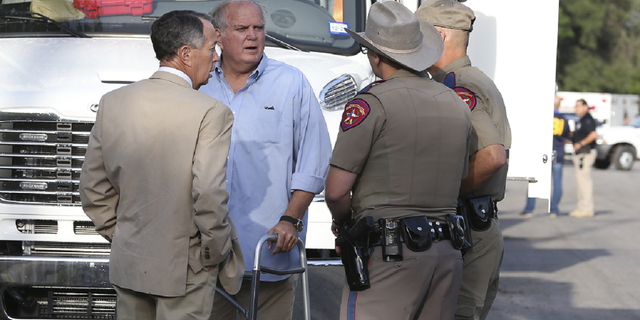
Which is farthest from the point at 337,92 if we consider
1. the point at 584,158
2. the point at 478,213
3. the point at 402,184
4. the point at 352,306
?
the point at 584,158

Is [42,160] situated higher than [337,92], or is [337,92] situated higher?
[337,92]

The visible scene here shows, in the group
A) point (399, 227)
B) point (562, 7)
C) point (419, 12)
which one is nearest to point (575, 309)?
point (419, 12)

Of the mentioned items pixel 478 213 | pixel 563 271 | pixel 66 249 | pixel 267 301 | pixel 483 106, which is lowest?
pixel 563 271

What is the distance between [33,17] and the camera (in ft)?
15.5

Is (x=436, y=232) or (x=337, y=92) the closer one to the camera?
(x=436, y=232)

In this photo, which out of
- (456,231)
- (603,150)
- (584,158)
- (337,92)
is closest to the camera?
(456,231)

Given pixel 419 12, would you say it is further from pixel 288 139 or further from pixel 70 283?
pixel 70 283

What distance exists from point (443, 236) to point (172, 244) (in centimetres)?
104

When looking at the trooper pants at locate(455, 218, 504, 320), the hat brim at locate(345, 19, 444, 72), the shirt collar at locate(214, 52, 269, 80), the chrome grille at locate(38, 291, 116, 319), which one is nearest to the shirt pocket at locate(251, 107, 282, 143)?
the shirt collar at locate(214, 52, 269, 80)

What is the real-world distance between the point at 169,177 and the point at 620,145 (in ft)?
78.7

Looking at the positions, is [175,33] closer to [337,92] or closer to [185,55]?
→ [185,55]

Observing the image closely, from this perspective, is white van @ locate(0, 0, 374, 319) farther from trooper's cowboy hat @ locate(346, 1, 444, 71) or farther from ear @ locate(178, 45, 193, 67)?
ear @ locate(178, 45, 193, 67)

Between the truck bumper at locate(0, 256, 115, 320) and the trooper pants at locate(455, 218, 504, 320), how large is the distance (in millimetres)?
1974

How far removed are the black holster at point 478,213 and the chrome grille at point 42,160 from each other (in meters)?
2.18
